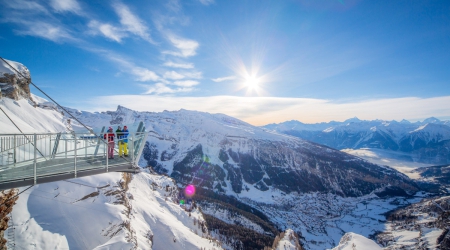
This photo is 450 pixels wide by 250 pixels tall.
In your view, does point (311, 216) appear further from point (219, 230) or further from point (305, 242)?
point (219, 230)

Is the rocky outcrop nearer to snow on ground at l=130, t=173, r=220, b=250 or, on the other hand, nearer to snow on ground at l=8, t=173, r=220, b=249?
snow on ground at l=8, t=173, r=220, b=249

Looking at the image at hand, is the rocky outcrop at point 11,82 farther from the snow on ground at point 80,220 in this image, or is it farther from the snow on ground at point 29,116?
the snow on ground at point 80,220

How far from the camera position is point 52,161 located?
11.7 m

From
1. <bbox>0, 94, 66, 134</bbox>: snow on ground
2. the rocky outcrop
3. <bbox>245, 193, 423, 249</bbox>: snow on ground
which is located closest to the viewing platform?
Result: <bbox>0, 94, 66, 134</bbox>: snow on ground

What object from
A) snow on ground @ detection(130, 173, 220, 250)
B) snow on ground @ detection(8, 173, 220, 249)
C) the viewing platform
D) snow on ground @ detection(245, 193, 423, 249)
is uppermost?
the viewing platform

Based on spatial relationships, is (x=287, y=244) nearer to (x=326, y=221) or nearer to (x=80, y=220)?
(x=80, y=220)

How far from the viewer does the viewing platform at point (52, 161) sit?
8852mm

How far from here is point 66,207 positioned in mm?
33188

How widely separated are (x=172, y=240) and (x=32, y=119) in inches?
1650

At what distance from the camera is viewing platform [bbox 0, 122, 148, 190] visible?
348 inches

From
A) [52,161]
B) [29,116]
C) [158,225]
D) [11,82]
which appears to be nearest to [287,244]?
[158,225]

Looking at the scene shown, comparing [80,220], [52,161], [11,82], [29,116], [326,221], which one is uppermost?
[11,82]

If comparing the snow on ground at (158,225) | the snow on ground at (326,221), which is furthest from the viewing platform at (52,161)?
the snow on ground at (326,221)

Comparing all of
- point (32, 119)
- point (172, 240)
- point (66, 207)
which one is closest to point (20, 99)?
point (32, 119)
